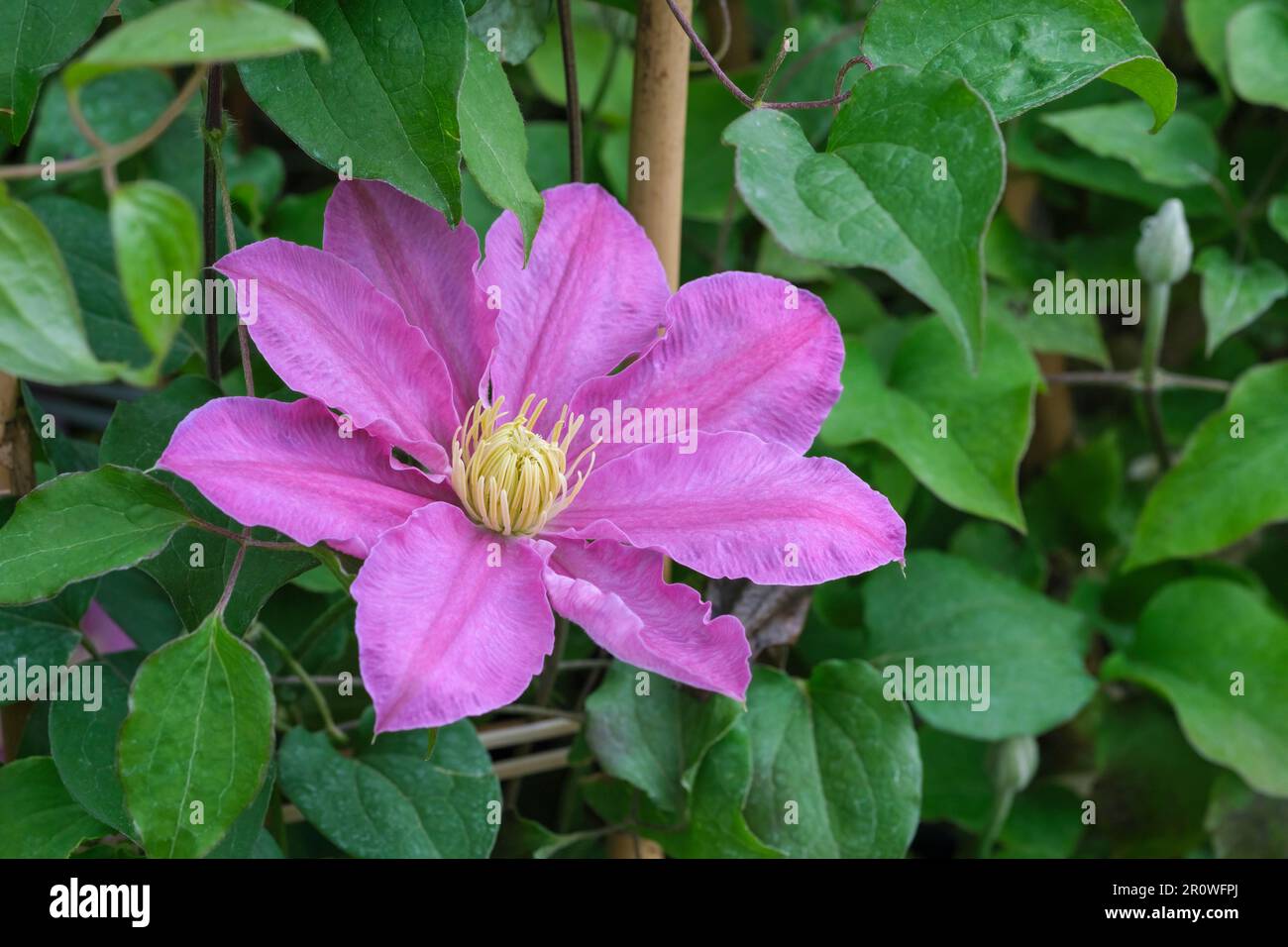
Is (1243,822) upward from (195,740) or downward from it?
downward

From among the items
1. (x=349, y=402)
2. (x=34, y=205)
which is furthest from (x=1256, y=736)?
(x=34, y=205)

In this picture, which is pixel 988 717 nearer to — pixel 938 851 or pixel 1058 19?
pixel 938 851

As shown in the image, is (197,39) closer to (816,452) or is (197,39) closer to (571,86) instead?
(571,86)

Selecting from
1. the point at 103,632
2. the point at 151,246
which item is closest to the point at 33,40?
the point at 151,246

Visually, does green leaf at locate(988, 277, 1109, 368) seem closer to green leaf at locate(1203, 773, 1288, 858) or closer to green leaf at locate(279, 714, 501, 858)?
green leaf at locate(1203, 773, 1288, 858)

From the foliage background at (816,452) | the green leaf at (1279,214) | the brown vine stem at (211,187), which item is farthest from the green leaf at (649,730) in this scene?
the green leaf at (1279,214)

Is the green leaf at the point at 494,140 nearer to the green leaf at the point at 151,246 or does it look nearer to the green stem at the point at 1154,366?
the green leaf at the point at 151,246
